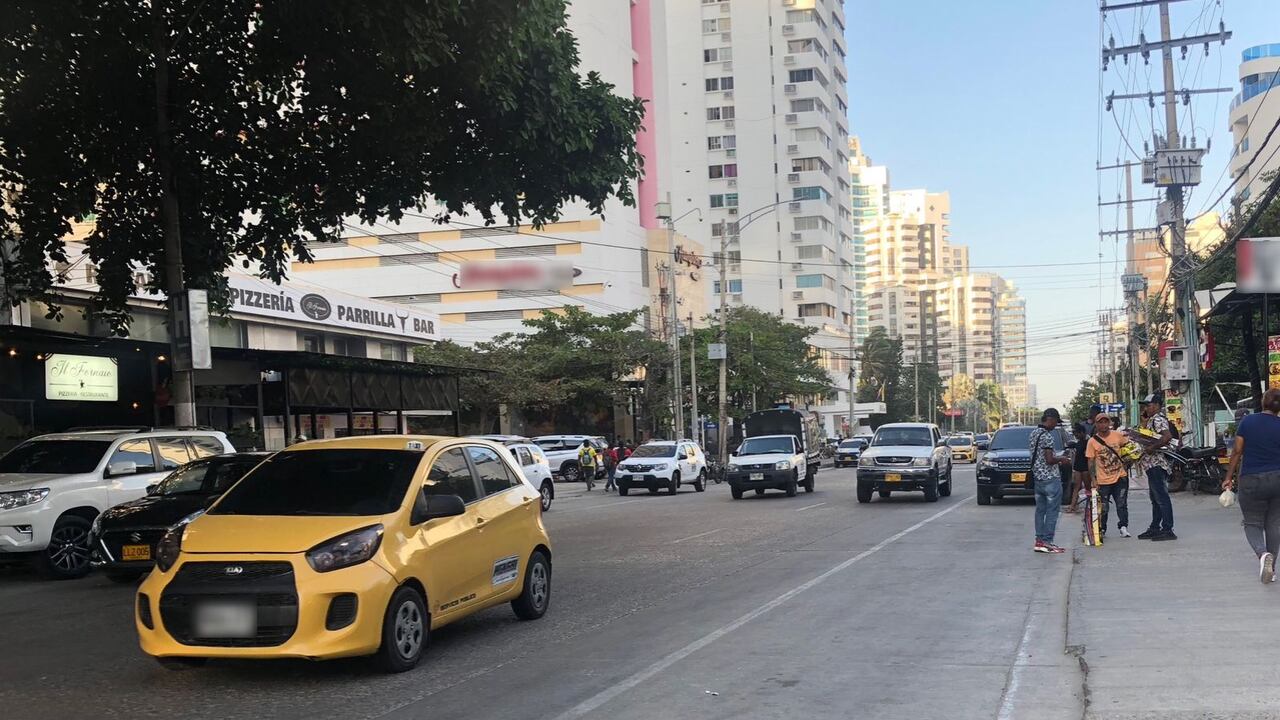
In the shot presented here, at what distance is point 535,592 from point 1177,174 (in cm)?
2885

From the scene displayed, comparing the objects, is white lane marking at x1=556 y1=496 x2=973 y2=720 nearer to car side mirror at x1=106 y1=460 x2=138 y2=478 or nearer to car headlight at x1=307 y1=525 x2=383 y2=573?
car headlight at x1=307 y1=525 x2=383 y2=573

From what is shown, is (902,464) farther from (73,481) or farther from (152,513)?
(73,481)

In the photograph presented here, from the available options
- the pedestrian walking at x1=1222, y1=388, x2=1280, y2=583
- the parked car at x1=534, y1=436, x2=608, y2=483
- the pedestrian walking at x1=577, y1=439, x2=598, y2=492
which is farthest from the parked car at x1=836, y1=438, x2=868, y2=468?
the pedestrian walking at x1=1222, y1=388, x2=1280, y2=583

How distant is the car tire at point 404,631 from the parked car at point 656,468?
1012 inches

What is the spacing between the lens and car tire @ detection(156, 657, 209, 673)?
24.4 feet

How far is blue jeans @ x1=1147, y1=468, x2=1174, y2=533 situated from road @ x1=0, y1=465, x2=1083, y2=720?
188 cm

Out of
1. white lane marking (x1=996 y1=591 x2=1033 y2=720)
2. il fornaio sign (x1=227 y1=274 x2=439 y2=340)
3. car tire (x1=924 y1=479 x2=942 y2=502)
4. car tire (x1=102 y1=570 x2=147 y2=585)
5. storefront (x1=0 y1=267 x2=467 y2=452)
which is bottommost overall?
car tire (x1=924 y1=479 x2=942 y2=502)

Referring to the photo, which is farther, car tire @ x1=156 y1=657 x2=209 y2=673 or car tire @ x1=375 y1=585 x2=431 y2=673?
car tire @ x1=375 y1=585 x2=431 y2=673

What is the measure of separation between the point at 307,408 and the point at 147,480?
1698 centimetres

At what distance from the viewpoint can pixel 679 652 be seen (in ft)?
27.8

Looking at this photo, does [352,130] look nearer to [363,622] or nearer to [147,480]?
[147,480]

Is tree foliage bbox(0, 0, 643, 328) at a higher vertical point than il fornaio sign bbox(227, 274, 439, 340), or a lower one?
higher

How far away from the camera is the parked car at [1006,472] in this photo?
77.2 feet

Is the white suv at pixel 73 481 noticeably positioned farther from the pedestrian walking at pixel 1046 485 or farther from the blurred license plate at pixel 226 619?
the pedestrian walking at pixel 1046 485
